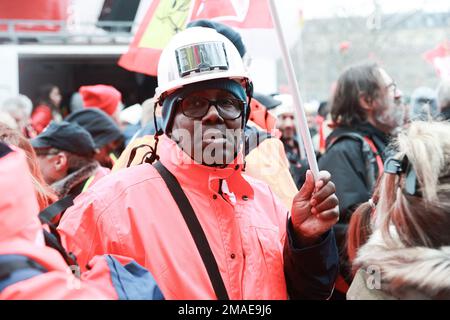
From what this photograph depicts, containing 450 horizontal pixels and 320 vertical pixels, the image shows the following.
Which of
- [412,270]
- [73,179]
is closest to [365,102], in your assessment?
[73,179]

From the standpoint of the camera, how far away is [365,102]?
4.24 meters

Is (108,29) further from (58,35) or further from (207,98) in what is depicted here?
(207,98)

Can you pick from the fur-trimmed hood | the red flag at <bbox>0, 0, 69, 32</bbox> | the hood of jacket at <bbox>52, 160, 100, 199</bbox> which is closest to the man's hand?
the fur-trimmed hood

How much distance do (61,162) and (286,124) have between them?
3.44 metres

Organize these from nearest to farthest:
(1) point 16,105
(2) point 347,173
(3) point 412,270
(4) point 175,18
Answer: (3) point 412,270, (2) point 347,173, (4) point 175,18, (1) point 16,105

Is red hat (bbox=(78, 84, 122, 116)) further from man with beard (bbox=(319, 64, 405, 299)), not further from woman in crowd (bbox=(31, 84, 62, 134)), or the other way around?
man with beard (bbox=(319, 64, 405, 299))

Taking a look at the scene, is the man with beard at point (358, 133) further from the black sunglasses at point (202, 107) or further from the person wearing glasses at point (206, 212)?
the black sunglasses at point (202, 107)

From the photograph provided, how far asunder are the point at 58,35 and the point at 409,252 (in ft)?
34.9

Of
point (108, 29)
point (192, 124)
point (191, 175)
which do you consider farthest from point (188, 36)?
point (108, 29)

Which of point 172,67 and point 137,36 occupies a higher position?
point 137,36

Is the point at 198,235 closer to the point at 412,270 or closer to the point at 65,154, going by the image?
the point at 412,270

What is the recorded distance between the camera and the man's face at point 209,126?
244cm

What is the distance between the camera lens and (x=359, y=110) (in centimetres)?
422

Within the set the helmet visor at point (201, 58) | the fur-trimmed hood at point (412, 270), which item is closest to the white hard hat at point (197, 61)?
the helmet visor at point (201, 58)
